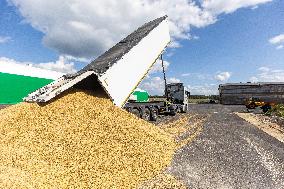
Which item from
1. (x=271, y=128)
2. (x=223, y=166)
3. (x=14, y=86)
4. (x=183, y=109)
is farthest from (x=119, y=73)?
(x=14, y=86)

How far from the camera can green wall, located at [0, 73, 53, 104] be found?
83.4ft

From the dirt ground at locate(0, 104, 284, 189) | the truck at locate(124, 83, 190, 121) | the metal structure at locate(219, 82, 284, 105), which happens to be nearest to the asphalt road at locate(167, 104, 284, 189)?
the dirt ground at locate(0, 104, 284, 189)

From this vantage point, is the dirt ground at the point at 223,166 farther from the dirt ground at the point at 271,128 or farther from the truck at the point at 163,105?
the truck at the point at 163,105

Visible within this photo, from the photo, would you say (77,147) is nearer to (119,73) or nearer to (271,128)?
(119,73)

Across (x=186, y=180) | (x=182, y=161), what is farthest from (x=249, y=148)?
(x=186, y=180)

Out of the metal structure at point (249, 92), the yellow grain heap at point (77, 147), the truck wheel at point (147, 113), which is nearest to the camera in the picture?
the yellow grain heap at point (77, 147)

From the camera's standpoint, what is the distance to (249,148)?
11898mm

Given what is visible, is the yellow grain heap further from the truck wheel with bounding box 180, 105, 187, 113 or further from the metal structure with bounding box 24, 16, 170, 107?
the truck wheel with bounding box 180, 105, 187, 113

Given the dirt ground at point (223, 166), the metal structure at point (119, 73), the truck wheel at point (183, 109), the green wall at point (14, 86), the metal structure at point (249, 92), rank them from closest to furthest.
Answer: the dirt ground at point (223, 166) → the metal structure at point (119, 73) → the green wall at point (14, 86) → the truck wheel at point (183, 109) → the metal structure at point (249, 92)

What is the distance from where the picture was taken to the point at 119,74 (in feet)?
39.1

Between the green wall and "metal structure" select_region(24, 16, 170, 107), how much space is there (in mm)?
14989

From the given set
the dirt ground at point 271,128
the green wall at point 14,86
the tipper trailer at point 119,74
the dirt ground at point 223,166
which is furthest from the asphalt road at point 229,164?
the green wall at point 14,86

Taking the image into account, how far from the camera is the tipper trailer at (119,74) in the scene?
10844mm

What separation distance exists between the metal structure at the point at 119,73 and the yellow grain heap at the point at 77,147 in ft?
1.57
